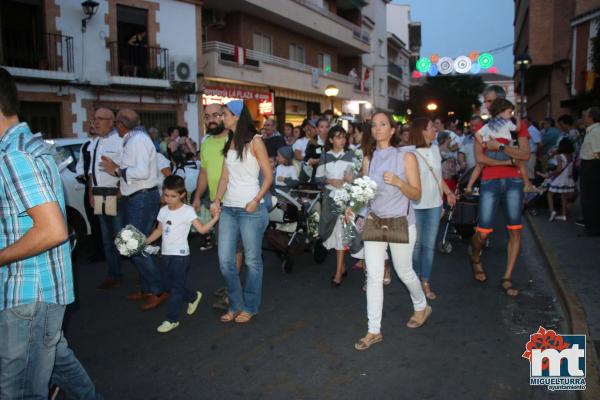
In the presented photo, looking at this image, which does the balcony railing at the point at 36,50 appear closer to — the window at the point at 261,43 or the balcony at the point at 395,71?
the window at the point at 261,43

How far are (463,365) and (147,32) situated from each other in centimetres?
1751

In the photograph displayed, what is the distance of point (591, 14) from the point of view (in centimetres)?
2241

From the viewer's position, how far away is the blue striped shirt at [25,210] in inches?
88.8

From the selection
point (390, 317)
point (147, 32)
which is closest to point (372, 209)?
point (390, 317)

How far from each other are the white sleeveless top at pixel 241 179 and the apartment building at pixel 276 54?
16.2 metres

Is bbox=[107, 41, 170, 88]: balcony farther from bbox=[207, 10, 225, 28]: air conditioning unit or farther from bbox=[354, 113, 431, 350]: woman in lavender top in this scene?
bbox=[354, 113, 431, 350]: woman in lavender top

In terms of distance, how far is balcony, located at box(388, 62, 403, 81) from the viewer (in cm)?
4545


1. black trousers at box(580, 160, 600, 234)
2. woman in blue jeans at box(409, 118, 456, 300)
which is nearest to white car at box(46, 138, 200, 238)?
woman in blue jeans at box(409, 118, 456, 300)

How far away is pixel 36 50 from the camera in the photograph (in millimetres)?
15781

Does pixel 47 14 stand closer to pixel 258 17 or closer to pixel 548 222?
pixel 258 17

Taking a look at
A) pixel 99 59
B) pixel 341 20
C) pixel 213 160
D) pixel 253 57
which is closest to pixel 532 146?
pixel 213 160

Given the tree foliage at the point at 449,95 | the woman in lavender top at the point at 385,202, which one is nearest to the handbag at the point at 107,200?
the woman in lavender top at the point at 385,202

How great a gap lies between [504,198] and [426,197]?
101 cm

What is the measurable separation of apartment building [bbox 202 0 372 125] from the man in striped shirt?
18682 millimetres
